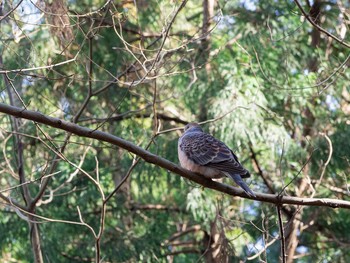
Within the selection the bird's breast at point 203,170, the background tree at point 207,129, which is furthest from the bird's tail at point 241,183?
the background tree at point 207,129

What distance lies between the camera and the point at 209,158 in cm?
612

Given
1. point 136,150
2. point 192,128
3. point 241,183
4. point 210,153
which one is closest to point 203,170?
point 210,153

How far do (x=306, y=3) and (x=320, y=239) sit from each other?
349 cm

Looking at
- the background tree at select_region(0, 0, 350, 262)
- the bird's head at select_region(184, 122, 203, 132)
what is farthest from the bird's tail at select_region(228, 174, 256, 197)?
the background tree at select_region(0, 0, 350, 262)

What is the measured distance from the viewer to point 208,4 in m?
11.1

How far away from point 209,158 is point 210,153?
0.13 metres

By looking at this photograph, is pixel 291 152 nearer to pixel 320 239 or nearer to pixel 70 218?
pixel 320 239

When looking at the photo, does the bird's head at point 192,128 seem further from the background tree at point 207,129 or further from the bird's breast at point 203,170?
the background tree at point 207,129

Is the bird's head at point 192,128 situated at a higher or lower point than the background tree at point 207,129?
lower

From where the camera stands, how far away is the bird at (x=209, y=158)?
588 cm

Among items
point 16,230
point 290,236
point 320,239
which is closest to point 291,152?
point 290,236

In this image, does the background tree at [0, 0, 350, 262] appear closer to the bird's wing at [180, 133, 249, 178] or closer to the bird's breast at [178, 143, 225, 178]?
the bird's wing at [180, 133, 249, 178]

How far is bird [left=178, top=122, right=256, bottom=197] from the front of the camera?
5879 mm

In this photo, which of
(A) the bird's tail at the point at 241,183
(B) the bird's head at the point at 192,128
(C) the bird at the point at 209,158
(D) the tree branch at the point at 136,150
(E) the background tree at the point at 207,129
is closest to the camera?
(D) the tree branch at the point at 136,150
